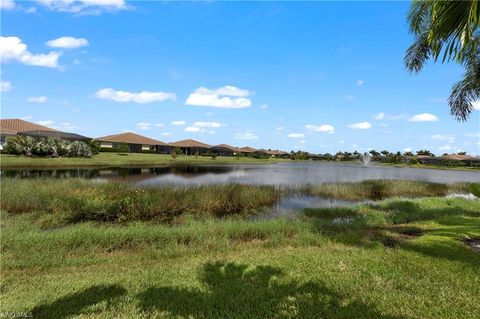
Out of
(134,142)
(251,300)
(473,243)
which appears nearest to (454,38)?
(251,300)

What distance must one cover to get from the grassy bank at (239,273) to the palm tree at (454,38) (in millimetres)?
3803

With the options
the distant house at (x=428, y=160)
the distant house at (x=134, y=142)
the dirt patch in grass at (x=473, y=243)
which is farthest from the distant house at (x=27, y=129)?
the distant house at (x=428, y=160)

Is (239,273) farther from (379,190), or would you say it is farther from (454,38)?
(379,190)

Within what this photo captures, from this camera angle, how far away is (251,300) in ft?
15.8

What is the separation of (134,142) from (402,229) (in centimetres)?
7203

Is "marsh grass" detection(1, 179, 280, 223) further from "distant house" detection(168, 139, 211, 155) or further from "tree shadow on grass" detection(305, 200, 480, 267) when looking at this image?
"distant house" detection(168, 139, 211, 155)

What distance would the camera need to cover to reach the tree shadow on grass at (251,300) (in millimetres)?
4434

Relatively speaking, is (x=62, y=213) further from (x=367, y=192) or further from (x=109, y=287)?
(x=367, y=192)

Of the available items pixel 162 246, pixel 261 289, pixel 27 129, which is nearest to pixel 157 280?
pixel 261 289

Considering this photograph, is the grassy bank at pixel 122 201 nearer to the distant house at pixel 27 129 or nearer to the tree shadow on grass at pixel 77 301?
the tree shadow on grass at pixel 77 301

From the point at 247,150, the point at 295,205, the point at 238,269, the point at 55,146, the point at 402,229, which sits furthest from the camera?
the point at 247,150

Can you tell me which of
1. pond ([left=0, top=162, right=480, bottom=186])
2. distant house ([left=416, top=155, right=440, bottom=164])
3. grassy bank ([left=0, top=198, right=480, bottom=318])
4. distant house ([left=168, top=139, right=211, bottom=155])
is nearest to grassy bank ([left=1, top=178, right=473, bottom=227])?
grassy bank ([left=0, top=198, right=480, bottom=318])

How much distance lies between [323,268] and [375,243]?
2924mm

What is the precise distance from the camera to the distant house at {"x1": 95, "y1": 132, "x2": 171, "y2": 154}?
72500mm
